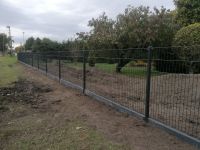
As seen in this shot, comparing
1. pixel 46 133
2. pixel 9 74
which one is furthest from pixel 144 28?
A: pixel 46 133

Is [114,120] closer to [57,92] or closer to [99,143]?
[99,143]

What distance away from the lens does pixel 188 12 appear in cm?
2256

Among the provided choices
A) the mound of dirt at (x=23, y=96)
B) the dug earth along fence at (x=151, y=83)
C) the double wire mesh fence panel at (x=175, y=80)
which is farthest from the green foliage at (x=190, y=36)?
the double wire mesh fence panel at (x=175, y=80)

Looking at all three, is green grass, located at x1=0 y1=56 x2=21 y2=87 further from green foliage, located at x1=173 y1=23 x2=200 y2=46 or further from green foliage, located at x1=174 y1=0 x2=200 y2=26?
green foliage, located at x1=174 y1=0 x2=200 y2=26

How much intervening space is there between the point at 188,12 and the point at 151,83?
16009 mm

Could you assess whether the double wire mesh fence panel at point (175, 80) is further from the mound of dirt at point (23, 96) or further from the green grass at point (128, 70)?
the mound of dirt at point (23, 96)

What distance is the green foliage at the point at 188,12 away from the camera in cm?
2214

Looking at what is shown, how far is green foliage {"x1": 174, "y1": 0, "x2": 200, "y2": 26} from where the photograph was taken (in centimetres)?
2214

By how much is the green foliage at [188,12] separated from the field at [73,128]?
13992mm

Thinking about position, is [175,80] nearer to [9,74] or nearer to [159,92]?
[159,92]

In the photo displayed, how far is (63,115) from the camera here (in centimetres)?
839

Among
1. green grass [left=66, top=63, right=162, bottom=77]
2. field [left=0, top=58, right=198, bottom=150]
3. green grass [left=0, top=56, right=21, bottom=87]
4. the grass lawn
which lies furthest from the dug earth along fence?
green grass [left=0, top=56, right=21, bottom=87]

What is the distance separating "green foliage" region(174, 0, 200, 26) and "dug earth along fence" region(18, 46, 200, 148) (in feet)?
39.8

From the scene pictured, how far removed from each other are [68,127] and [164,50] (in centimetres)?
253
